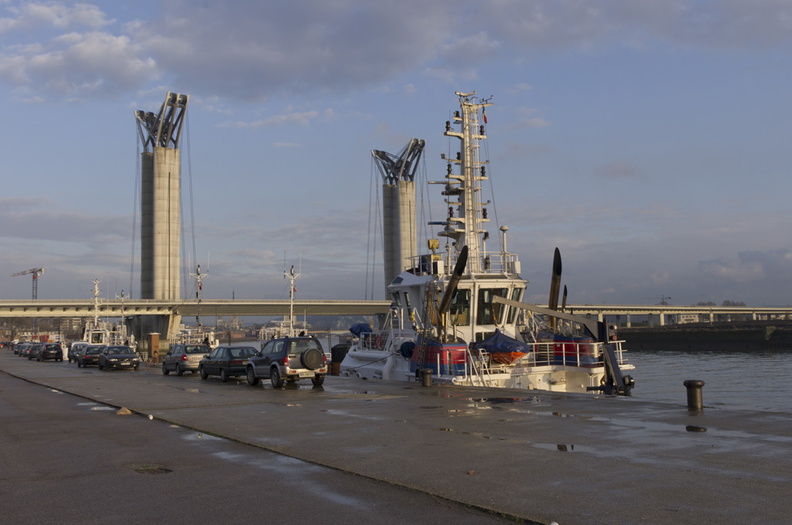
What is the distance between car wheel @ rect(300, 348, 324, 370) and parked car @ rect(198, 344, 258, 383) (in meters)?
5.57

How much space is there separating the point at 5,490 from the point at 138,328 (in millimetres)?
111338

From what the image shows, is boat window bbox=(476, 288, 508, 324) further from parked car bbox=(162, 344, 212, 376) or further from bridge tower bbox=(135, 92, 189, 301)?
bridge tower bbox=(135, 92, 189, 301)

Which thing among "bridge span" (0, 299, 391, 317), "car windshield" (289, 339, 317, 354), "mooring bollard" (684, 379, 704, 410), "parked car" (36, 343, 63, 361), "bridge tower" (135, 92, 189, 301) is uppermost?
"bridge tower" (135, 92, 189, 301)

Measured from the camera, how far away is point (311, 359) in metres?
24.8

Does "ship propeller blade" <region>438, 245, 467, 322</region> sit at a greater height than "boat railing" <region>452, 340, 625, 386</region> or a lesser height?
greater

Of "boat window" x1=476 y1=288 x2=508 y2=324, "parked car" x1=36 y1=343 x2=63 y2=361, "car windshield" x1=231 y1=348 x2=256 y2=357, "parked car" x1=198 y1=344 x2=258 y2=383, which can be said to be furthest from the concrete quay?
→ "parked car" x1=36 y1=343 x2=63 y2=361

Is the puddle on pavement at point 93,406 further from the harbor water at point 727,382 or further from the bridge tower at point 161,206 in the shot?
the bridge tower at point 161,206

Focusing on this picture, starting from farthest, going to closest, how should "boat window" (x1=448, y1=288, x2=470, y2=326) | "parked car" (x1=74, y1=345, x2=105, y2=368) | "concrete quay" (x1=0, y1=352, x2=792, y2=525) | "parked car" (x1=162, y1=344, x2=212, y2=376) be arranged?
1. "parked car" (x1=74, y1=345, x2=105, y2=368)
2. "parked car" (x1=162, y1=344, x2=212, y2=376)
3. "boat window" (x1=448, y1=288, x2=470, y2=326)
4. "concrete quay" (x1=0, y1=352, x2=792, y2=525)

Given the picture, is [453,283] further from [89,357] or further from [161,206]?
[161,206]

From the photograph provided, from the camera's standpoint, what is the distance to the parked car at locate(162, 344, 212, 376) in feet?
115

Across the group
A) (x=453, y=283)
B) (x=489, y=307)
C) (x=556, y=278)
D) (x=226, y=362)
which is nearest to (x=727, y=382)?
(x=556, y=278)

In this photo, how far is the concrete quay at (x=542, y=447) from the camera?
284 inches

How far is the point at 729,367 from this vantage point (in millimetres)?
55906

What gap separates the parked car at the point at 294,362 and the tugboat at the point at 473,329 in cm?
372
